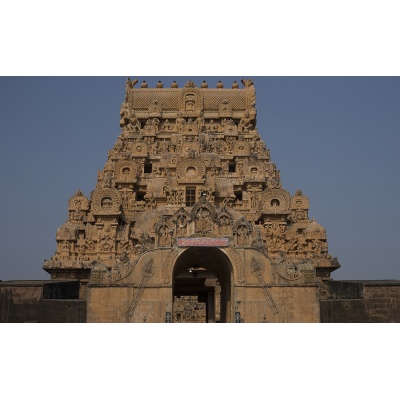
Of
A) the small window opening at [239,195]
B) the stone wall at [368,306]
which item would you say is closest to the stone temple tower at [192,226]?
the small window opening at [239,195]

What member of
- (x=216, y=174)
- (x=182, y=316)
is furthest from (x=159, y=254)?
(x=182, y=316)

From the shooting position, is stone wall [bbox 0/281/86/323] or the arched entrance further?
the arched entrance

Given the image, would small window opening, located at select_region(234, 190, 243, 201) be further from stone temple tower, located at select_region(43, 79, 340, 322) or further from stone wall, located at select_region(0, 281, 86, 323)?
stone wall, located at select_region(0, 281, 86, 323)

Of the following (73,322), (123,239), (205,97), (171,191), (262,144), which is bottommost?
(73,322)

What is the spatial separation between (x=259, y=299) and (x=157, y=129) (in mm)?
24116

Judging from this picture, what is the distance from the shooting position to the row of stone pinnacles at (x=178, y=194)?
38.9 m

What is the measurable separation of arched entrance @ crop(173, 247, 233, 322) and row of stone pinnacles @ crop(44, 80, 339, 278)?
11.5 feet

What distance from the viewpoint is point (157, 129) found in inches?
1913

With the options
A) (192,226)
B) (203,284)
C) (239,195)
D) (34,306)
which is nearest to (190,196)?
(239,195)

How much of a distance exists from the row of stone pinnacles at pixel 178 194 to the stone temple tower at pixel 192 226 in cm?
8

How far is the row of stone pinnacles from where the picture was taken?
38906 mm

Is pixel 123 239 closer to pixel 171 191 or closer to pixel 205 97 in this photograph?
pixel 171 191

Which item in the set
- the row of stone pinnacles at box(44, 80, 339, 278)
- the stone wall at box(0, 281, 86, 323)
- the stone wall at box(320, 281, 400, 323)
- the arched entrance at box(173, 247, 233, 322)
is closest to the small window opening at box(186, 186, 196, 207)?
the row of stone pinnacles at box(44, 80, 339, 278)

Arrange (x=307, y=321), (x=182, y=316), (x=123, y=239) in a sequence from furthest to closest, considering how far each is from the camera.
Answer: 1. (x=182, y=316)
2. (x=123, y=239)
3. (x=307, y=321)
